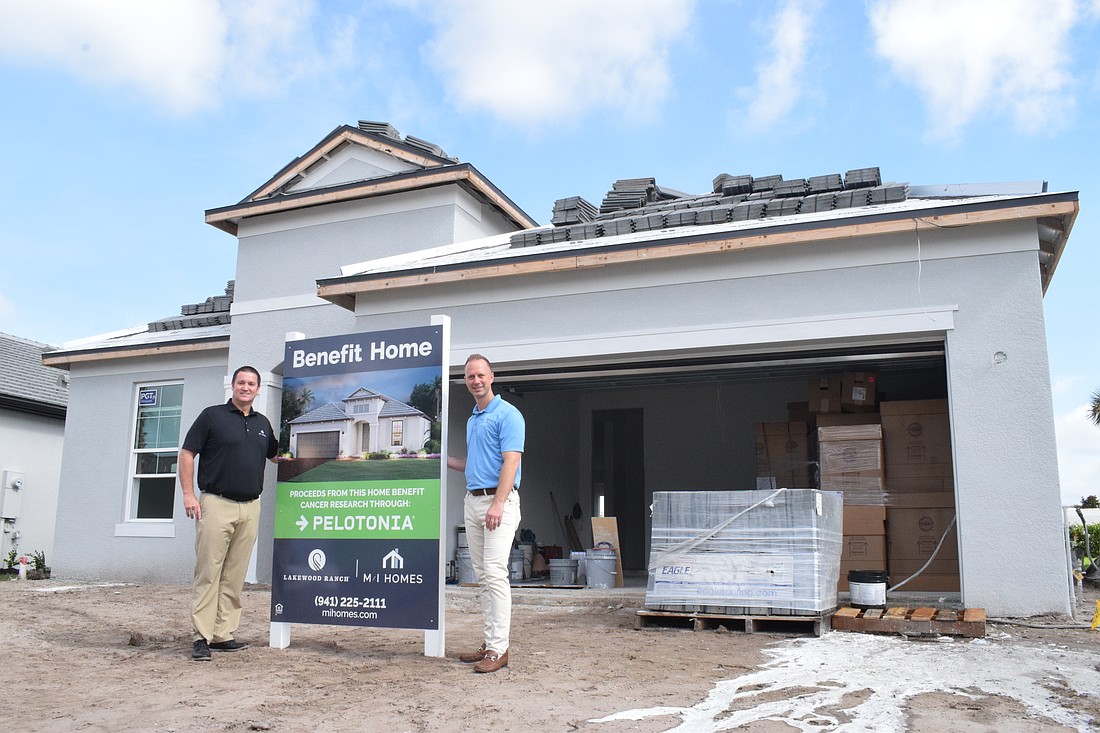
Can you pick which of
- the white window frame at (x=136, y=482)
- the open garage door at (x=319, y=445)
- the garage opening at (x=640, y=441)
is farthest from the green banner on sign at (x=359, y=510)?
the white window frame at (x=136, y=482)

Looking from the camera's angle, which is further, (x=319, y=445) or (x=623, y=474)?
(x=623, y=474)

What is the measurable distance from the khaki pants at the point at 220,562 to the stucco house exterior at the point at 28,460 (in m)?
14.7

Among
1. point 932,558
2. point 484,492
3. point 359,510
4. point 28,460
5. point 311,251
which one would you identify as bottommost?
point 932,558

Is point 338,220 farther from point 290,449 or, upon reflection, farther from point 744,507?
point 744,507

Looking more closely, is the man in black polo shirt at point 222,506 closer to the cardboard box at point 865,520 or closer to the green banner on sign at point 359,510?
the green banner on sign at point 359,510

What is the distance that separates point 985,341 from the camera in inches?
322

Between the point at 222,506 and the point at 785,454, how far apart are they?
292 inches

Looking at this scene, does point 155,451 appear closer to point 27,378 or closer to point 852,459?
point 27,378

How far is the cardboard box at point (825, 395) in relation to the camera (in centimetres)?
1043

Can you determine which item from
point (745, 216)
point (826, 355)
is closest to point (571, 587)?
point (826, 355)

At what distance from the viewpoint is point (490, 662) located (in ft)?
17.9

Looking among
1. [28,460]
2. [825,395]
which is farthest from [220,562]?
[28,460]

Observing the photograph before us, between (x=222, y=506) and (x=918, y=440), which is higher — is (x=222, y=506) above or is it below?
below

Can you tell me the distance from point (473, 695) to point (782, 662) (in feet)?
7.27
